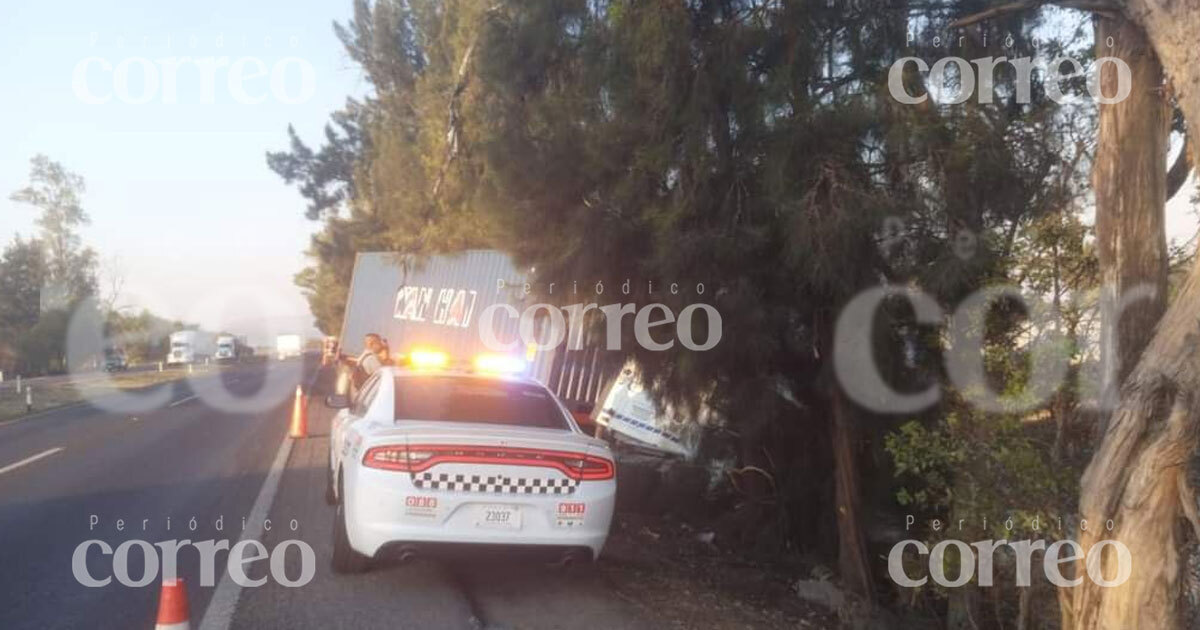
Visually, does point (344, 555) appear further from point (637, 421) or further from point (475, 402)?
point (637, 421)

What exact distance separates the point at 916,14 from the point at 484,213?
3.94 meters

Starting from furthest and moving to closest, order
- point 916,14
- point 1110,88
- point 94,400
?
point 94,400
point 916,14
point 1110,88

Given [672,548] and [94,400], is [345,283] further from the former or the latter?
[672,548]

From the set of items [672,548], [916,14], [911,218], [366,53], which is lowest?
[672,548]

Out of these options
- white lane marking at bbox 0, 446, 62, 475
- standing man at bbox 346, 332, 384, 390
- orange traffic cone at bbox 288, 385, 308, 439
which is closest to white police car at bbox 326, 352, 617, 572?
white lane marking at bbox 0, 446, 62, 475

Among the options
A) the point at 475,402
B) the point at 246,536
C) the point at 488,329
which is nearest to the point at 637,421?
the point at 475,402

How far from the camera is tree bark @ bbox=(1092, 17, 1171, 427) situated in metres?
5.08

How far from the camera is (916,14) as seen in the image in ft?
26.1

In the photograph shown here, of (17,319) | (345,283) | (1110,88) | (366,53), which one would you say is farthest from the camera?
(17,319)

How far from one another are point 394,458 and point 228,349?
72001 millimetres

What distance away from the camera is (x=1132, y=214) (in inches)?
202

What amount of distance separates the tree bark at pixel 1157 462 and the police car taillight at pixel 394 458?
385 cm

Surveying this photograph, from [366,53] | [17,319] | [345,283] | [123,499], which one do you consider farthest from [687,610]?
[17,319]

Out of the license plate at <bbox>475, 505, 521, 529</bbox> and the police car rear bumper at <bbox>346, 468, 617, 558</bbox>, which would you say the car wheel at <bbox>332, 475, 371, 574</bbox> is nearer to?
the police car rear bumper at <bbox>346, 468, 617, 558</bbox>
